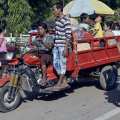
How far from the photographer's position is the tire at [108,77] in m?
11.4

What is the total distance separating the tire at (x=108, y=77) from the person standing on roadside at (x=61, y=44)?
164 cm

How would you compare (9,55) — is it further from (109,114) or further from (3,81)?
(109,114)

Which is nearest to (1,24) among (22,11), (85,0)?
(22,11)

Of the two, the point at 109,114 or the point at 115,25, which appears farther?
the point at 115,25

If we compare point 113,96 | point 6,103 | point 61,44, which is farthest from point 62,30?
point 6,103

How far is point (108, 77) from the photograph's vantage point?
37.7 feet

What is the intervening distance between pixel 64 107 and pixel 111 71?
8.73ft

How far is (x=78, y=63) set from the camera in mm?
10430

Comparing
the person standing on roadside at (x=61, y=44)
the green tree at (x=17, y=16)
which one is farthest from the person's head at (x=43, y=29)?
the green tree at (x=17, y=16)

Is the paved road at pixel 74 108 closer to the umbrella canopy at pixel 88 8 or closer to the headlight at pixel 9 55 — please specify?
the headlight at pixel 9 55

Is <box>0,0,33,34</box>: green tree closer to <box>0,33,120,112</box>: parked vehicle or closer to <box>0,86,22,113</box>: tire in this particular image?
<box>0,33,120,112</box>: parked vehicle

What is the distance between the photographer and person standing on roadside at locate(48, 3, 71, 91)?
9836 millimetres

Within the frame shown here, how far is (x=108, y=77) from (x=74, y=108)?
2467 millimetres

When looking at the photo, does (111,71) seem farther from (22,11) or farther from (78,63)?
(22,11)
